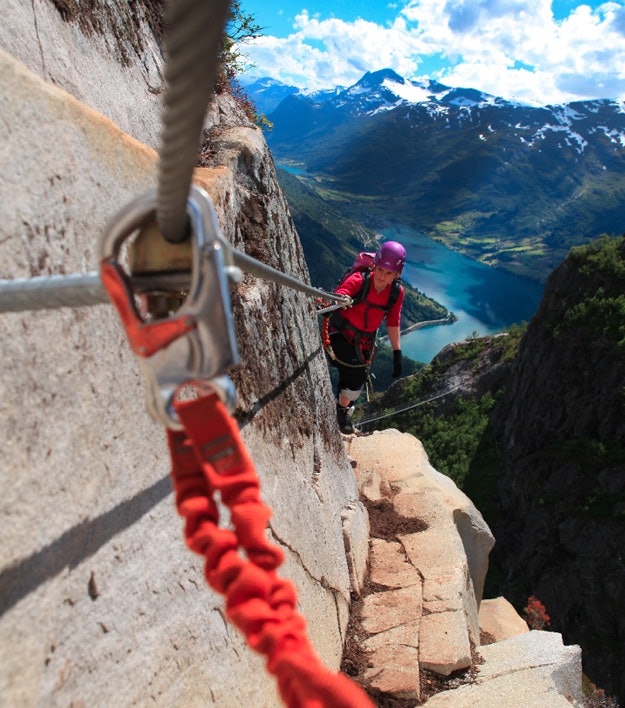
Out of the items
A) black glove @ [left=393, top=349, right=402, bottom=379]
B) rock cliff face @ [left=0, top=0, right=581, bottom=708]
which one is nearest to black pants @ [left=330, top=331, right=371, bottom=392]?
black glove @ [left=393, top=349, right=402, bottom=379]

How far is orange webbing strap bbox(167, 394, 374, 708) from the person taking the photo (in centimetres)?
97

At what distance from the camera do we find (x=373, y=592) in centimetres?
607

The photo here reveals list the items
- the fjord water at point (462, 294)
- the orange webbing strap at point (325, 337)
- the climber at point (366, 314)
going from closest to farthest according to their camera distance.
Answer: the climber at point (366, 314) < the orange webbing strap at point (325, 337) < the fjord water at point (462, 294)

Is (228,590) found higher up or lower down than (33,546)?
higher up

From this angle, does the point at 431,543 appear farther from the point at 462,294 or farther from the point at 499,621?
the point at 462,294

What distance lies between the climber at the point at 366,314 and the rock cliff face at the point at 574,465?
28764mm

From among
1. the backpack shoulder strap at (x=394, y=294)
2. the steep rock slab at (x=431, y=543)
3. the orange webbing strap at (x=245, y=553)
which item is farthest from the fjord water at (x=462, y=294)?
the orange webbing strap at (x=245, y=553)

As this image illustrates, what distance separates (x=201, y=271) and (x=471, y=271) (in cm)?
18913

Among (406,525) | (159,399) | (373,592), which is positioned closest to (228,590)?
(159,399)

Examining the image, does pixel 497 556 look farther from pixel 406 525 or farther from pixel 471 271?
pixel 471 271

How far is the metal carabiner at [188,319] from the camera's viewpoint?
1129 mm

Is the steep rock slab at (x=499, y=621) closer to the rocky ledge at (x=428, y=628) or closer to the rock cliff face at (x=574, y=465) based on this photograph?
the rocky ledge at (x=428, y=628)

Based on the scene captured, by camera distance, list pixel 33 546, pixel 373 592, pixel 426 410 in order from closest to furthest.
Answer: pixel 33 546
pixel 373 592
pixel 426 410

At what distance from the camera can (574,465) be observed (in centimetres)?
3497
